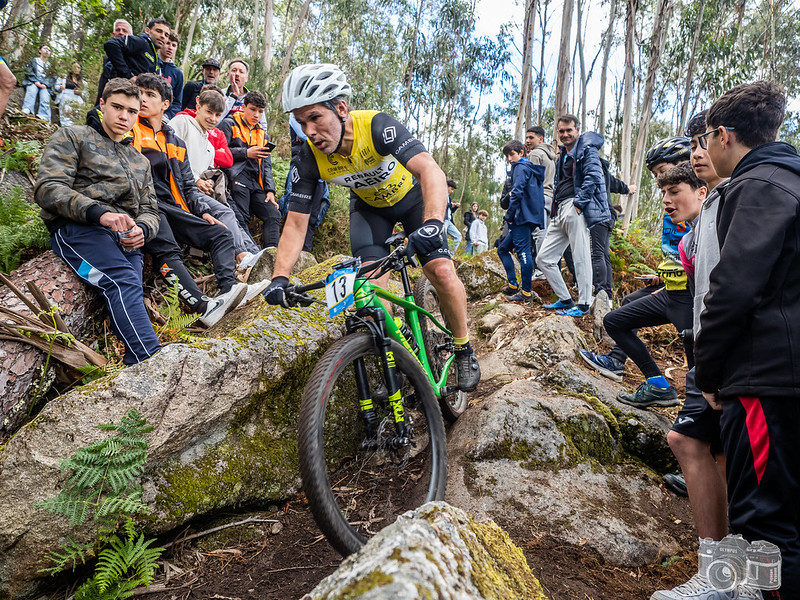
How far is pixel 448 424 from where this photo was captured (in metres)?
3.78

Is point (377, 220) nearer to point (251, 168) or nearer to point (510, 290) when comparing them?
point (251, 168)

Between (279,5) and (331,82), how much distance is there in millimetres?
35737

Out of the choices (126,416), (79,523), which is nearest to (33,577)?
(79,523)

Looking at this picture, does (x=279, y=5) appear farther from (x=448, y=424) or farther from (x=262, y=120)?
(x=448, y=424)

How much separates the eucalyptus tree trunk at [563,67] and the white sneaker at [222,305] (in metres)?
11.4

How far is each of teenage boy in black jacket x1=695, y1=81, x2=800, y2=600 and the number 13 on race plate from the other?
1656mm

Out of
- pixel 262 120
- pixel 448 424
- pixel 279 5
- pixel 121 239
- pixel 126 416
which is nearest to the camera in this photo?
pixel 126 416

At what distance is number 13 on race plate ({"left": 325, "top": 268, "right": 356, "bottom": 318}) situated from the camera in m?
2.46

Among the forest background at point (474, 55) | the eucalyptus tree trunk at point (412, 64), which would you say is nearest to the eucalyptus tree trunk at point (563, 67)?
the forest background at point (474, 55)

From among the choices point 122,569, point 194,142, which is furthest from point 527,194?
point 122,569

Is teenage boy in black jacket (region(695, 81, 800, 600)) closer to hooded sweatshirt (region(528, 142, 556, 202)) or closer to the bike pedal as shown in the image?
the bike pedal

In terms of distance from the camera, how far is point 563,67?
13.7 m

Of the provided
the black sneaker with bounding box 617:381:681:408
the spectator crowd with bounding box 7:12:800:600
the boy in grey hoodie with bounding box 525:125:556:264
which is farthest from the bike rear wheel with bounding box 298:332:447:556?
the boy in grey hoodie with bounding box 525:125:556:264

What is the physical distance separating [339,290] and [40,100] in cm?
1056
